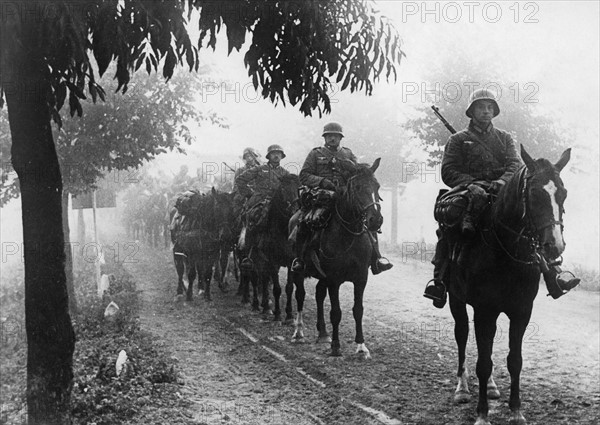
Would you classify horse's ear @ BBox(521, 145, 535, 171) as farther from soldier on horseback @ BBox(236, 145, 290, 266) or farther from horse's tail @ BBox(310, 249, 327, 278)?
soldier on horseback @ BBox(236, 145, 290, 266)

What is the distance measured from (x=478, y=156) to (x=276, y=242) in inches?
232

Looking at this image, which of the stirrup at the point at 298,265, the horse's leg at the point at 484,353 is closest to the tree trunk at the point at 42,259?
the horse's leg at the point at 484,353

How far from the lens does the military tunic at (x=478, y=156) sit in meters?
6.43

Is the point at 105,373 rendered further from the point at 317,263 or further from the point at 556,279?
the point at 556,279

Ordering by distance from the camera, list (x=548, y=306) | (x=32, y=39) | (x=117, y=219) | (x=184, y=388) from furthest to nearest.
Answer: (x=117, y=219), (x=548, y=306), (x=184, y=388), (x=32, y=39)

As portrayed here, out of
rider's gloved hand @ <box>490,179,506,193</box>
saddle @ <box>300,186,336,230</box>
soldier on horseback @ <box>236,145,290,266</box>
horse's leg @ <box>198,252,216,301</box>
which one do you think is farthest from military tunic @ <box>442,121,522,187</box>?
horse's leg @ <box>198,252,216,301</box>

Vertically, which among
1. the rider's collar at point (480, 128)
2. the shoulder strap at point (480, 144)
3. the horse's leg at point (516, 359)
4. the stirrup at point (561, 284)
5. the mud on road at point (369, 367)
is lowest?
the mud on road at point (369, 367)

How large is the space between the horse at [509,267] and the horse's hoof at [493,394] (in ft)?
2.06

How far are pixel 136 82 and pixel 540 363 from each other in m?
8.79

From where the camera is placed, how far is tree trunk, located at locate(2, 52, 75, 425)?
475cm

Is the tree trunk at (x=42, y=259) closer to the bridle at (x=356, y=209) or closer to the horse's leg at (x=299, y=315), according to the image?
the bridle at (x=356, y=209)

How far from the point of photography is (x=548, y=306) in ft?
42.1

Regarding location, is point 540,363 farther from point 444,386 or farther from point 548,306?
point 548,306

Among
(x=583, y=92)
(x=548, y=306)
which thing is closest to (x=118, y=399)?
(x=548, y=306)
